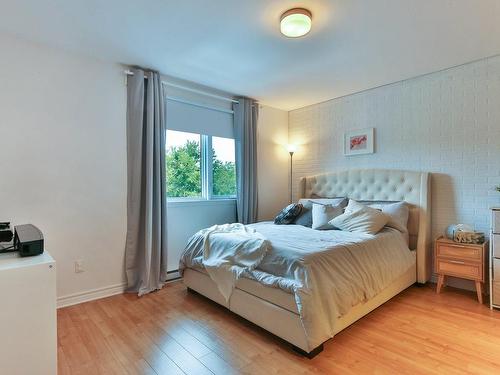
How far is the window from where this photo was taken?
3.55 m

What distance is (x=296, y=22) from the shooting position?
6.83ft

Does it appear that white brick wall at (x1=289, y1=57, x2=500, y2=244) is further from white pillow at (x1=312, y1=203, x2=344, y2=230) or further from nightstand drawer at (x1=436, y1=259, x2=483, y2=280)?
white pillow at (x1=312, y1=203, x2=344, y2=230)

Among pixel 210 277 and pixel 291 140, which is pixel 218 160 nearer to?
pixel 291 140

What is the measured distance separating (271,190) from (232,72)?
2.00 m

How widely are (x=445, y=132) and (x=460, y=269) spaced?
150cm

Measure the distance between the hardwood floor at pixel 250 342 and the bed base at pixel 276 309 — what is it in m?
0.09

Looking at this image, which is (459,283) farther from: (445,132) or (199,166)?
(199,166)

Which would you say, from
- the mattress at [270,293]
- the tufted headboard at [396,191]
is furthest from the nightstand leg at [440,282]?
the mattress at [270,293]

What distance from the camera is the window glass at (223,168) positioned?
393 centimetres

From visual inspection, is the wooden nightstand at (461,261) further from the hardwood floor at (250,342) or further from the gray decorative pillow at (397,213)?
the gray decorative pillow at (397,213)

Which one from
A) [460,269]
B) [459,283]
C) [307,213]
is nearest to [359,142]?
[307,213]

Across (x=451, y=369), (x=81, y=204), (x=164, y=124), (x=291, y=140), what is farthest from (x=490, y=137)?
(x=81, y=204)

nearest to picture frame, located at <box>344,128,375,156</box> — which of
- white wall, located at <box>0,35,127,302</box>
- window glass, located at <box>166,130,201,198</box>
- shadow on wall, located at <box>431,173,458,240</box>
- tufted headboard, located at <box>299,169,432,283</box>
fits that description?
tufted headboard, located at <box>299,169,432,283</box>

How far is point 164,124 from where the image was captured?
10.5 ft
